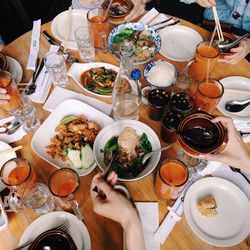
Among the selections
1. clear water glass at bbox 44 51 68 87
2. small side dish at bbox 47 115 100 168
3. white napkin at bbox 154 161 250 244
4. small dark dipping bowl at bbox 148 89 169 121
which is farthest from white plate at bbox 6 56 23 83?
white napkin at bbox 154 161 250 244

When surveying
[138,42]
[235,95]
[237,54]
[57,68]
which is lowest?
[235,95]

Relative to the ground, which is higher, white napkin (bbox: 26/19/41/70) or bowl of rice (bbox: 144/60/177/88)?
white napkin (bbox: 26/19/41/70)

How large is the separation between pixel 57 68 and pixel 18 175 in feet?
2.18

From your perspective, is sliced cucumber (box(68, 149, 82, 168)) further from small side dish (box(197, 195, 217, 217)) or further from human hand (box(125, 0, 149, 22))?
human hand (box(125, 0, 149, 22))

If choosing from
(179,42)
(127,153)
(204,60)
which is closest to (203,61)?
(204,60)

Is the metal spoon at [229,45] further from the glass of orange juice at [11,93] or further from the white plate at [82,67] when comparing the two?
the glass of orange juice at [11,93]

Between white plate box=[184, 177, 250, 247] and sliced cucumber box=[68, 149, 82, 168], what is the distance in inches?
20.6

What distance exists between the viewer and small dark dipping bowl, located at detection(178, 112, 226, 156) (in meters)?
1.16

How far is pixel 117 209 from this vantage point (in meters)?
1.11

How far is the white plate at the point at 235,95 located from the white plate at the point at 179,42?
0.99 ft

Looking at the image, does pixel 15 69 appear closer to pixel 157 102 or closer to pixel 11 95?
pixel 11 95

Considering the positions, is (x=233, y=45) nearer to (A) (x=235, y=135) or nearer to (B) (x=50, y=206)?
(A) (x=235, y=135)

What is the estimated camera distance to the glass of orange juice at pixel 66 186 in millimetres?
1182

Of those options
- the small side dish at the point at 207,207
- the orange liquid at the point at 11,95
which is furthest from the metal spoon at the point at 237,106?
the orange liquid at the point at 11,95
